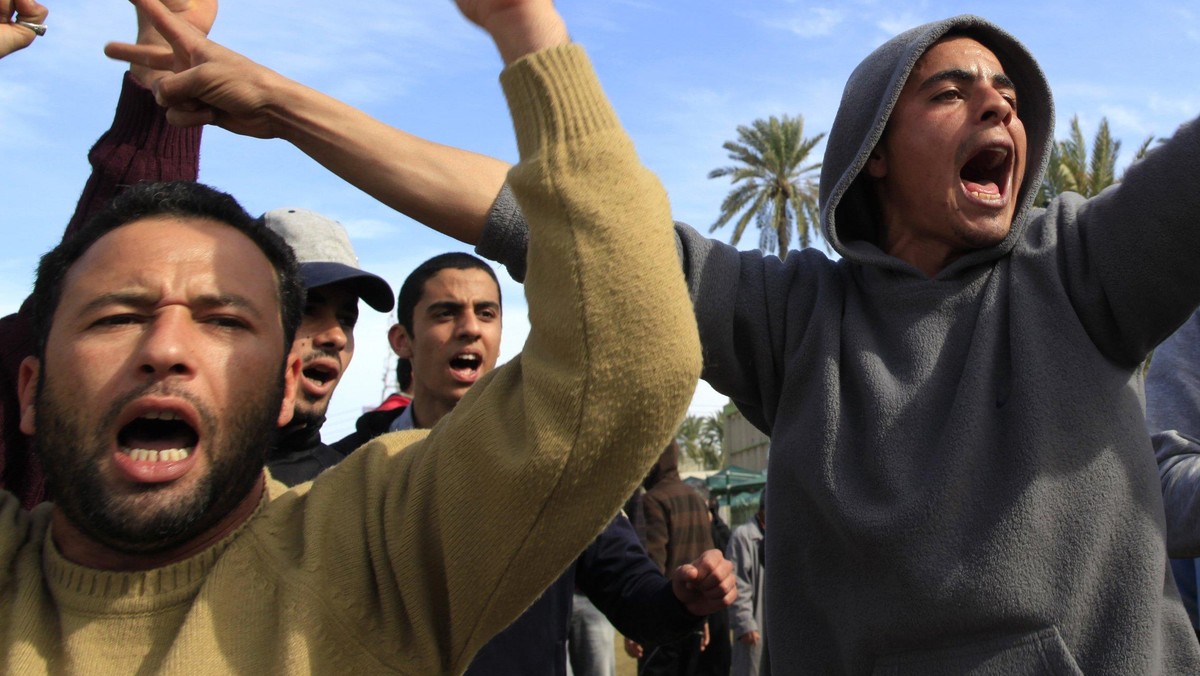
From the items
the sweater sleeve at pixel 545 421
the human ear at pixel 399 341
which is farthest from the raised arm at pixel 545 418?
the human ear at pixel 399 341

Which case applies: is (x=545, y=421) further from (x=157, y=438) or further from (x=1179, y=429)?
(x=1179, y=429)

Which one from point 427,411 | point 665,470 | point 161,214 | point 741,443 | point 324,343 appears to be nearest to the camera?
point 161,214

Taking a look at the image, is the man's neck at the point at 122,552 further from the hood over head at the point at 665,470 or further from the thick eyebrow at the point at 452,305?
the hood over head at the point at 665,470

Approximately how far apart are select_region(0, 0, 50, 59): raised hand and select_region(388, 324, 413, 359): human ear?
238 centimetres

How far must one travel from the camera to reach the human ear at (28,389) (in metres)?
2.06

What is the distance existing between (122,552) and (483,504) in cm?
65

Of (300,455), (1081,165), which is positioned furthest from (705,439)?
(300,455)

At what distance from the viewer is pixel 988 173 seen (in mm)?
2680

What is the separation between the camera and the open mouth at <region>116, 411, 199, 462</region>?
1.84m

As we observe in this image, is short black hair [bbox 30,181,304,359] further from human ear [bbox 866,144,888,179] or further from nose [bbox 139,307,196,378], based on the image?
human ear [bbox 866,144,888,179]

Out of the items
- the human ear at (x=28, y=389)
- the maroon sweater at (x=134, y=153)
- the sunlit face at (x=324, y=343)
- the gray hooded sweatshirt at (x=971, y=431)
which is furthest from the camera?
the sunlit face at (x=324, y=343)

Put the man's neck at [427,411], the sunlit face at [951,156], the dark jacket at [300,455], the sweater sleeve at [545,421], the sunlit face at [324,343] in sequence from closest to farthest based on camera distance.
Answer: the sweater sleeve at [545,421] → the sunlit face at [951,156] → the dark jacket at [300,455] → the sunlit face at [324,343] → the man's neck at [427,411]

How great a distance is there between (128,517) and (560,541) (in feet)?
2.27

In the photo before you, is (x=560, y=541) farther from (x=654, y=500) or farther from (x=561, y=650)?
(x=654, y=500)
